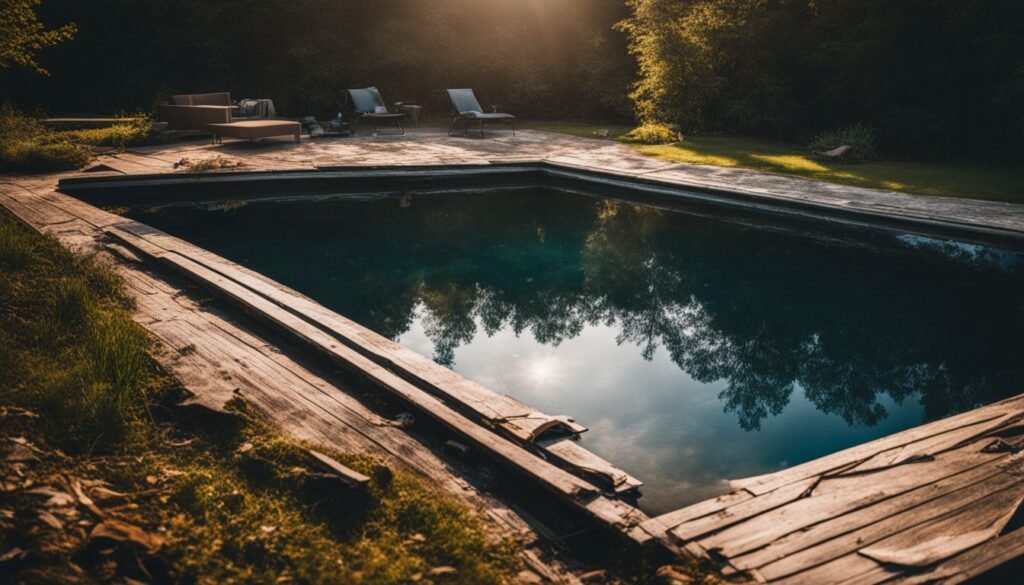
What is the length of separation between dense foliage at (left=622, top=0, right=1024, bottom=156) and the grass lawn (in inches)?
35.6

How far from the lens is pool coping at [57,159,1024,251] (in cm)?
630

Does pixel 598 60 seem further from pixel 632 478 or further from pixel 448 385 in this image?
pixel 632 478

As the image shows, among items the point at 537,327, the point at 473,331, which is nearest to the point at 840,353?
the point at 537,327

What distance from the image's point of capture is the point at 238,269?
488 centimetres

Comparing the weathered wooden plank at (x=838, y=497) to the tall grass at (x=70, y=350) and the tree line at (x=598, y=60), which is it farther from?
the tree line at (x=598, y=60)

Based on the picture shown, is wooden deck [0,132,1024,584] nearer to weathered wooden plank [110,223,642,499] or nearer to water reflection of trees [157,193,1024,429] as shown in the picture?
weathered wooden plank [110,223,642,499]

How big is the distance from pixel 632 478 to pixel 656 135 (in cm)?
1052

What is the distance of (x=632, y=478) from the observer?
2539mm

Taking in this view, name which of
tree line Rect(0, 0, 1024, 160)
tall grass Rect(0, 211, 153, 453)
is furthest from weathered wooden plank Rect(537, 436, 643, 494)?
tree line Rect(0, 0, 1024, 160)

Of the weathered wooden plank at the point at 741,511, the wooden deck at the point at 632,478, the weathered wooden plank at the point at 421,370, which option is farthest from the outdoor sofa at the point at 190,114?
the weathered wooden plank at the point at 741,511

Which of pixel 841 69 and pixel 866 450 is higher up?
pixel 841 69

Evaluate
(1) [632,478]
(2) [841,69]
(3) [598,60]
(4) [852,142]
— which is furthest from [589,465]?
(3) [598,60]

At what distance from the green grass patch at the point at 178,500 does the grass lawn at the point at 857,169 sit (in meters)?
7.67

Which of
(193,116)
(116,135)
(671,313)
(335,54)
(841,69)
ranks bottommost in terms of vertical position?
(671,313)
